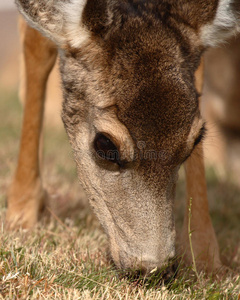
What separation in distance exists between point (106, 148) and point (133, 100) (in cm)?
45

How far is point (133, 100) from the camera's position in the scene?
11.9ft

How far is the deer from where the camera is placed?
364cm

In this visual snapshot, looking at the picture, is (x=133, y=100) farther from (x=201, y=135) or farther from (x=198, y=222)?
(x=198, y=222)

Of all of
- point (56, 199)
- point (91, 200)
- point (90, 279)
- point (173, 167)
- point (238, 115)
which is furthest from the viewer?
point (238, 115)

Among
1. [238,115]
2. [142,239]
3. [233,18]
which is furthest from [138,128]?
[238,115]

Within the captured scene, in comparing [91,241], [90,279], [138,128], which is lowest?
[91,241]

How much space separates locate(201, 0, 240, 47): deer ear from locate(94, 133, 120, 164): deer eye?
127 cm

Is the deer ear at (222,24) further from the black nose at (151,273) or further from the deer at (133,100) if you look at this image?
the black nose at (151,273)

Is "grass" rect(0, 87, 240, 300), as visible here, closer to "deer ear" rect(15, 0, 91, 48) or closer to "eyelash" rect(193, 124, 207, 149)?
"eyelash" rect(193, 124, 207, 149)

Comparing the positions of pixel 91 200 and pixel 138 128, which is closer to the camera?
pixel 138 128

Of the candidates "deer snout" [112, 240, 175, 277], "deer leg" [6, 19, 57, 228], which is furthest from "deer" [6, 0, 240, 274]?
"deer leg" [6, 19, 57, 228]

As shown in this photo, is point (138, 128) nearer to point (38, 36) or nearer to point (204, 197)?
point (204, 197)

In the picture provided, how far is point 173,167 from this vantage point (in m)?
3.82

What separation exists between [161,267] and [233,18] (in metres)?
2.19
